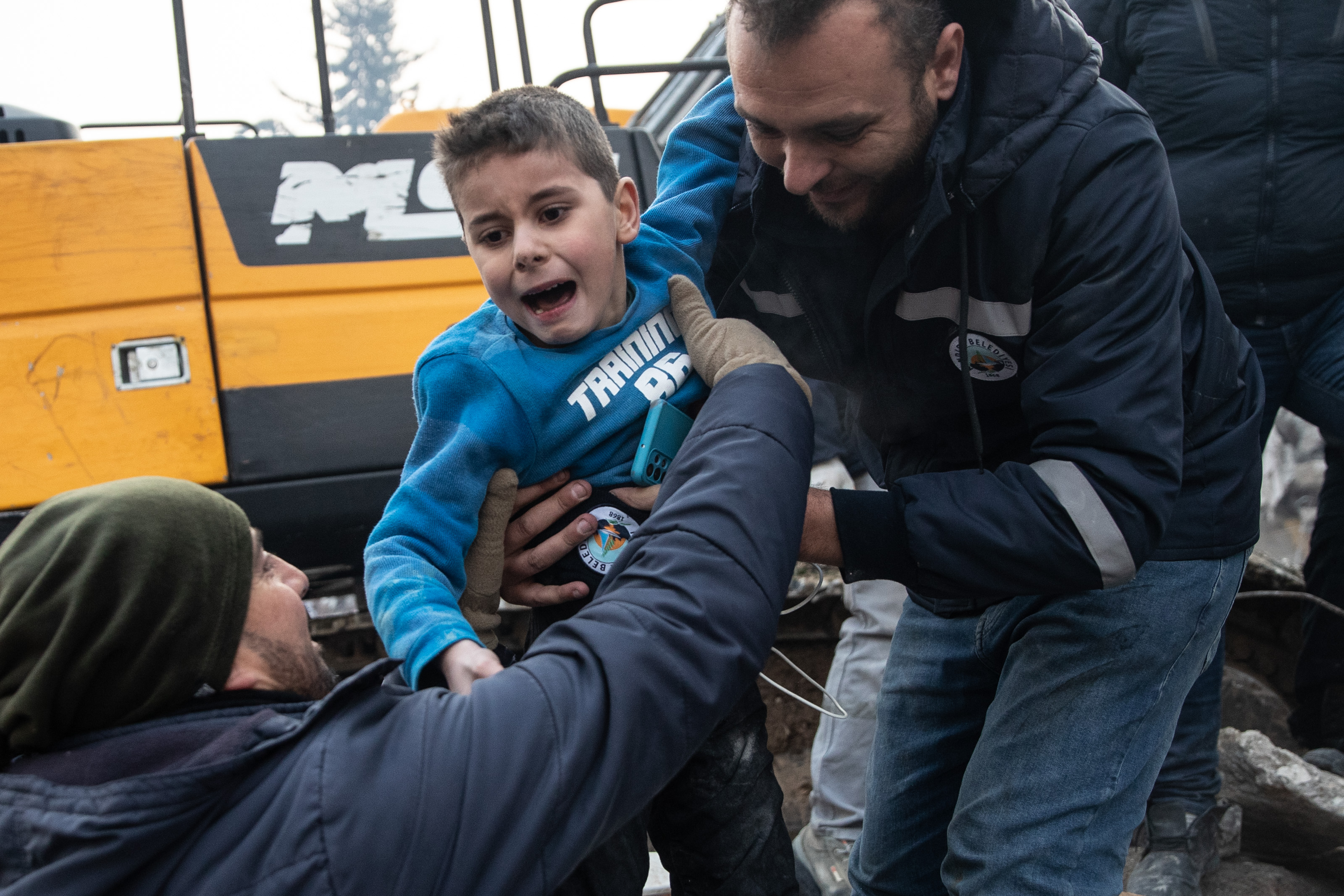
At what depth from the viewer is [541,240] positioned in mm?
1764

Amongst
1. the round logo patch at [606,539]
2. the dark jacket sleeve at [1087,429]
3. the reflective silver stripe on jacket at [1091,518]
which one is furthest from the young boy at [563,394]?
the reflective silver stripe on jacket at [1091,518]

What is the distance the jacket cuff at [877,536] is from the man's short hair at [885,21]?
28.4 inches

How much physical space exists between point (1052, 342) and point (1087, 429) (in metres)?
0.17

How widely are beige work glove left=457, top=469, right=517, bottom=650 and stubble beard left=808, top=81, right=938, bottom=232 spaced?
771 mm

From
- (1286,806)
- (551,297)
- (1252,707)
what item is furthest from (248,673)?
(1252,707)

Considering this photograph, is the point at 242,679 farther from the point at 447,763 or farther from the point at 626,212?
the point at 626,212

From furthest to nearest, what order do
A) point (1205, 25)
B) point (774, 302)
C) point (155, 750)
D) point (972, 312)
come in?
point (1205, 25) < point (774, 302) < point (972, 312) < point (155, 750)

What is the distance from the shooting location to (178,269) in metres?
3.25

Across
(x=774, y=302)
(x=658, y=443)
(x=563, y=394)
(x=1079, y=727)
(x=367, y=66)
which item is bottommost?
(x=1079, y=727)

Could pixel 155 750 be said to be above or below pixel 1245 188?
below

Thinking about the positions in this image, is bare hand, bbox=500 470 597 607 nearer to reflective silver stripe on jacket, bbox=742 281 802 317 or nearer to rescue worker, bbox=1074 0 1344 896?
reflective silver stripe on jacket, bbox=742 281 802 317

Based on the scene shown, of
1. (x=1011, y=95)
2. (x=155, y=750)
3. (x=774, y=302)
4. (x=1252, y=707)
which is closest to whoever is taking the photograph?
(x=155, y=750)

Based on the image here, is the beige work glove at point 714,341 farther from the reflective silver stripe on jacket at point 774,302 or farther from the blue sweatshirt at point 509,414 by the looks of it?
the reflective silver stripe on jacket at point 774,302

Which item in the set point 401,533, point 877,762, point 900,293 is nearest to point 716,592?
point 401,533
